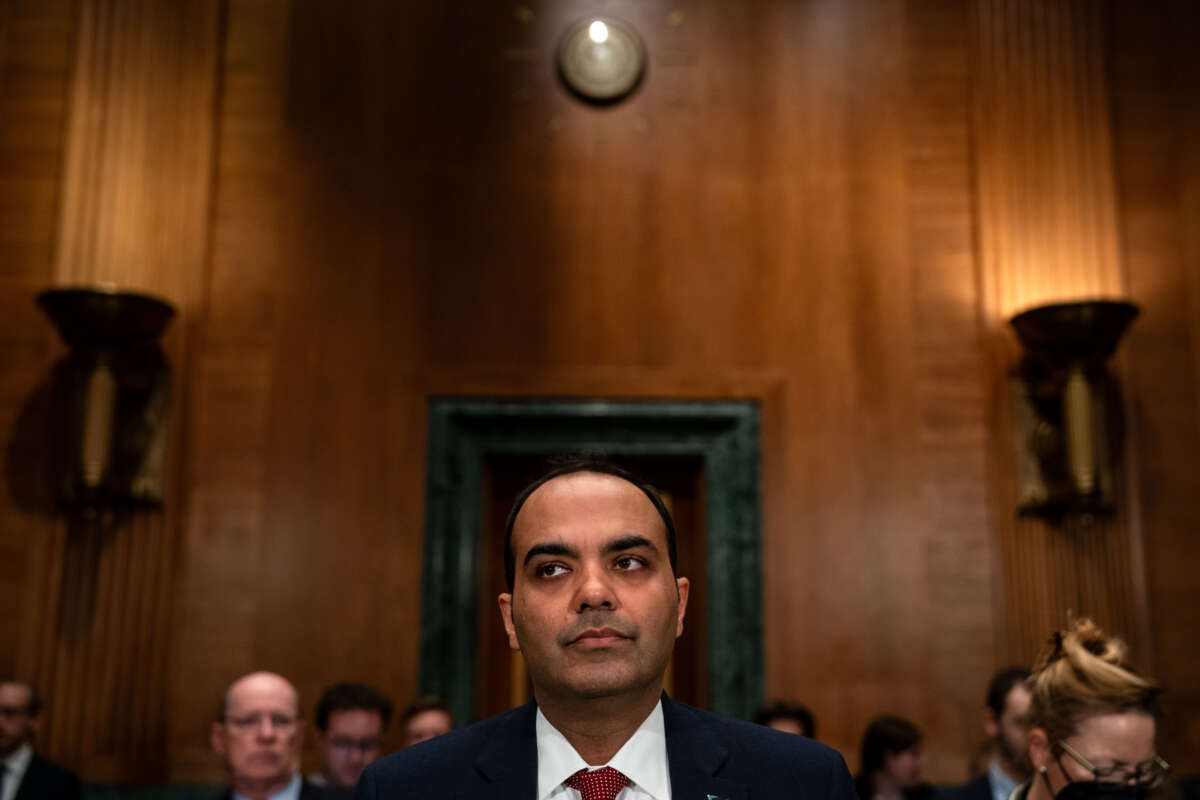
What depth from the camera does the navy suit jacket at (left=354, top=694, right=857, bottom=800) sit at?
1834mm

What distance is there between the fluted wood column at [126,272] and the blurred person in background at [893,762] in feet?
10.5

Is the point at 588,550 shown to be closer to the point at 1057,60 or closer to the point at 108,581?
the point at 108,581

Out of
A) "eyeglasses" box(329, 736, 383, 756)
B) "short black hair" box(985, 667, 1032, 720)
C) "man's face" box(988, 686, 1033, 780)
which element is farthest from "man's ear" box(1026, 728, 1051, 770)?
"eyeglasses" box(329, 736, 383, 756)

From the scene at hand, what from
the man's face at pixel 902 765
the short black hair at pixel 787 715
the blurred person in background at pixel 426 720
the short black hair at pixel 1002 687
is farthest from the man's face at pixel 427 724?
the short black hair at pixel 1002 687

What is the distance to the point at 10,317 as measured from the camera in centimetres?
603

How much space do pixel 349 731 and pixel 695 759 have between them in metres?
2.93

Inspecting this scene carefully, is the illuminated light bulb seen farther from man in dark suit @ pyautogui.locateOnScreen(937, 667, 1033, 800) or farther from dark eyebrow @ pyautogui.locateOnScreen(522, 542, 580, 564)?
dark eyebrow @ pyautogui.locateOnScreen(522, 542, 580, 564)

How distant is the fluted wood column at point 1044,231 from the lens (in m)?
5.78

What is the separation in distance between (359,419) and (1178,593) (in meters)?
4.08

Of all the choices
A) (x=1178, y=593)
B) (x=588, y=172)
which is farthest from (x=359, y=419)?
(x=1178, y=593)

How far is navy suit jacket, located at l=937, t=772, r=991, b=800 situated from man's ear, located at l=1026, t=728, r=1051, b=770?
110 cm

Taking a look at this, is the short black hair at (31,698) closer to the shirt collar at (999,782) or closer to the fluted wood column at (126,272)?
the fluted wood column at (126,272)

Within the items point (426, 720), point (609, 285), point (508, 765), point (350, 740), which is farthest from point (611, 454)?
point (508, 765)

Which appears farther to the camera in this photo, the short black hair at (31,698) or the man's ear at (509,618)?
the short black hair at (31,698)
